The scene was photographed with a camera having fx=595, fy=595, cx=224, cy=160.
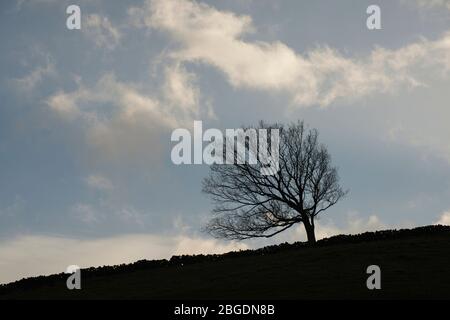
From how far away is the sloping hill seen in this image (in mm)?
20141

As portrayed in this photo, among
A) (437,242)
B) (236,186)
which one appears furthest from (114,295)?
(236,186)

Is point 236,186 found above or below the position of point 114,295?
above

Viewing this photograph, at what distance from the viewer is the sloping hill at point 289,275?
66.1 ft

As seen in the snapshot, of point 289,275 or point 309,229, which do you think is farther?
point 309,229

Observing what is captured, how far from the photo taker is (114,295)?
23.6m

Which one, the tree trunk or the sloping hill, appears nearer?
the sloping hill

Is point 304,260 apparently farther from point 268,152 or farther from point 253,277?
point 268,152

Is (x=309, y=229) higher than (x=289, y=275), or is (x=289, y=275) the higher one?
(x=309, y=229)

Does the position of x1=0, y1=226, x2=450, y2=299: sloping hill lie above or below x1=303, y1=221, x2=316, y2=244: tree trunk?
below

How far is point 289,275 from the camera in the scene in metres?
24.0
